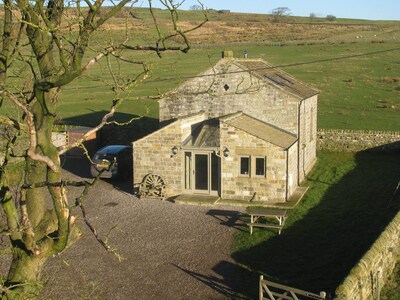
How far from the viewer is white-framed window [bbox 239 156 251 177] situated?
22.6 metres

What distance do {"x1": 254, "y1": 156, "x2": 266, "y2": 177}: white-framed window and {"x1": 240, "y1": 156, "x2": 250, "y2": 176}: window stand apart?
318 mm

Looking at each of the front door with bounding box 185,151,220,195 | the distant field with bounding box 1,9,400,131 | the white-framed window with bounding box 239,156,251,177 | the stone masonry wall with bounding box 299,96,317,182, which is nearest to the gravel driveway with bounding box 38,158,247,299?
the front door with bounding box 185,151,220,195

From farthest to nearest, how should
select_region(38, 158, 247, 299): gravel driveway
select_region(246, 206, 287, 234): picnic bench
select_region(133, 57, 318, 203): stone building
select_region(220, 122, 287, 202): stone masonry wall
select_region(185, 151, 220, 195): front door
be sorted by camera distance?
select_region(185, 151, 220, 195): front door
select_region(133, 57, 318, 203): stone building
select_region(220, 122, 287, 202): stone masonry wall
select_region(246, 206, 287, 234): picnic bench
select_region(38, 158, 247, 299): gravel driveway

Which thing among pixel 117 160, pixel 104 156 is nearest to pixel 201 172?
pixel 117 160

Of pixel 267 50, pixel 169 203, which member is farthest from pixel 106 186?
pixel 267 50

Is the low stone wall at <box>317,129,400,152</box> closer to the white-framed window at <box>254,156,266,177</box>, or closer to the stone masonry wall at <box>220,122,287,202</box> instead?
the white-framed window at <box>254,156,266,177</box>

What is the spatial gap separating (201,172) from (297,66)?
47224 mm

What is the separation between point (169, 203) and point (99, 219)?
318 centimetres

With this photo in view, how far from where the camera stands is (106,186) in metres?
25.9

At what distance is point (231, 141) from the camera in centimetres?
2258

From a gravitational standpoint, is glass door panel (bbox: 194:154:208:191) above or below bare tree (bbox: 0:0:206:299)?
below

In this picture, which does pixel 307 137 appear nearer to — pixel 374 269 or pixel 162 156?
pixel 162 156

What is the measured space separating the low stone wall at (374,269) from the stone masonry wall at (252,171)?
629 centimetres

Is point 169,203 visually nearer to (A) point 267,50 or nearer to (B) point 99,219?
(B) point 99,219
